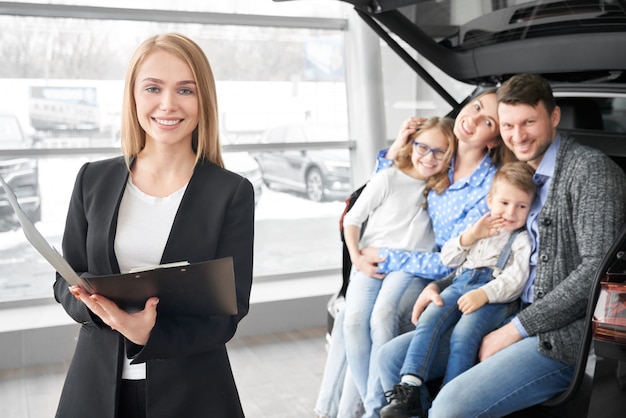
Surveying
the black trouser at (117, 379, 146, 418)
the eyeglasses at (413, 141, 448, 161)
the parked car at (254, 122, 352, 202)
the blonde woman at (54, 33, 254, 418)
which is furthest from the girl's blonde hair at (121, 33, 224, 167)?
the parked car at (254, 122, 352, 202)

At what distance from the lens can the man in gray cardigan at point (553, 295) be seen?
2285mm

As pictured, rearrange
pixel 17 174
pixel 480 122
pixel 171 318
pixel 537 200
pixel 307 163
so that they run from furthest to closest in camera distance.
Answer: pixel 307 163
pixel 17 174
pixel 480 122
pixel 537 200
pixel 171 318

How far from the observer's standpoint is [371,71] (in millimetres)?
5871

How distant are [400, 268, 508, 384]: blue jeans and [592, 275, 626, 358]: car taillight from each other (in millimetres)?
468

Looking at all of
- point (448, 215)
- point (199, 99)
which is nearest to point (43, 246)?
point (199, 99)

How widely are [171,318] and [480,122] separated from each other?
5.45 ft

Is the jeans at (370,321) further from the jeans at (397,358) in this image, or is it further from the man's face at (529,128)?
the man's face at (529,128)

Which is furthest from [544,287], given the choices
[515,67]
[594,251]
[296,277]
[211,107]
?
[296,277]

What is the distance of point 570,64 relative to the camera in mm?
2703

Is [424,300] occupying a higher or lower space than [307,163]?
lower

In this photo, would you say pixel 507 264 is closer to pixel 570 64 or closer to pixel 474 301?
pixel 474 301

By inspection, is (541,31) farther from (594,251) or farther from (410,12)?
(594,251)

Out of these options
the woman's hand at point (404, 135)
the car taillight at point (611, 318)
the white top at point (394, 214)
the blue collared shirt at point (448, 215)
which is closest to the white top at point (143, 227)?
the car taillight at point (611, 318)

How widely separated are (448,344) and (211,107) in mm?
1334
